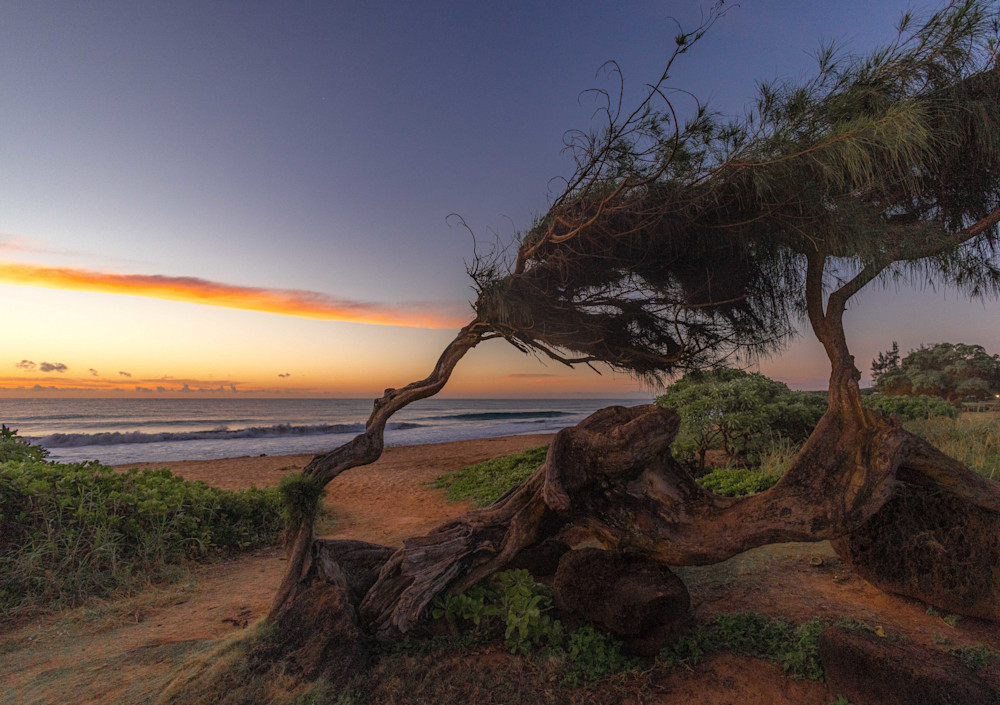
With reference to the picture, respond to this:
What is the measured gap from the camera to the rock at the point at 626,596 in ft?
10.9

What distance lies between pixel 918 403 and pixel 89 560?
A: 52.3 feet

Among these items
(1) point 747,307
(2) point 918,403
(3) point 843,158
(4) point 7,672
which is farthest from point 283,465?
(2) point 918,403

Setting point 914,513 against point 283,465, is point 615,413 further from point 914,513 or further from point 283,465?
point 283,465

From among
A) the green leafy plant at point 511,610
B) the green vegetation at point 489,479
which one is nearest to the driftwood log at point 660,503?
the green leafy plant at point 511,610

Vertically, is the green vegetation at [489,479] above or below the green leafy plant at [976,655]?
below

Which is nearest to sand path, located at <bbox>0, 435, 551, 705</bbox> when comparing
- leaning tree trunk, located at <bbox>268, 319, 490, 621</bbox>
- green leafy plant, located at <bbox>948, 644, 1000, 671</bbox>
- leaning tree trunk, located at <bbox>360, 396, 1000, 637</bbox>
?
leaning tree trunk, located at <bbox>268, 319, 490, 621</bbox>

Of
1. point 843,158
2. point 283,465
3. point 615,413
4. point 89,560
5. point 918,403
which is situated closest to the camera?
point 843,158

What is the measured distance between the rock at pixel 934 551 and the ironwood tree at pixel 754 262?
13 cm

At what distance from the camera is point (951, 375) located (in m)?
24.0

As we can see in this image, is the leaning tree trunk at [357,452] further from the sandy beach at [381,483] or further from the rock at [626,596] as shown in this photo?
the sandy beach at [381,483]

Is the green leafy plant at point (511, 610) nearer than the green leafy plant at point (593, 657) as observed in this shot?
No

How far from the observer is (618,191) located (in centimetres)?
386

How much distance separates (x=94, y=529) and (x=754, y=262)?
7381 millimetres

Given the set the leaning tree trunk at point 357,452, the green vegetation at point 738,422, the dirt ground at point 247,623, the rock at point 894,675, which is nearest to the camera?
the rock at point 894,675
